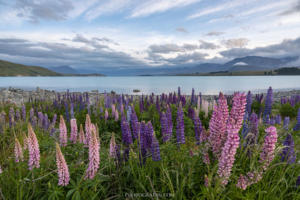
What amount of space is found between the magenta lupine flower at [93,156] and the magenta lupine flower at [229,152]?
159cm

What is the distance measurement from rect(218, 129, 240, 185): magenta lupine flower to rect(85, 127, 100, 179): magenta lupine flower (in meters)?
1.59

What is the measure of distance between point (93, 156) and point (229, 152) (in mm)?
1770

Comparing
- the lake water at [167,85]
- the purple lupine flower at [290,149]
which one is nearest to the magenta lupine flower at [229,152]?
the purple lupine flower at [290,149]

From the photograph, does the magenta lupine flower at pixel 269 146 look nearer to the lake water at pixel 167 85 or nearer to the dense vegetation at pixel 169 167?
the dense vegetation at pixel 169 167

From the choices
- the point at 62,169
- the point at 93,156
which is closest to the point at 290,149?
the point at 93,156

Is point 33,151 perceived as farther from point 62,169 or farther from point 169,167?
point 169,167

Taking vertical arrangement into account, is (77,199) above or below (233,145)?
below

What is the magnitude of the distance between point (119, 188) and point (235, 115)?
2239 millimetres

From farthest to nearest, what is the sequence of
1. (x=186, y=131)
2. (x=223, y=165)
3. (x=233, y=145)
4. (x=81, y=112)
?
(x=81, y=112) < (x=186, y=131) < (x=223, y=165) < (x=233, y=145)

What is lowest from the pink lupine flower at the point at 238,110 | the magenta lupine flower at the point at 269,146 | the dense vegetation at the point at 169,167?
the dense vegetation at the point at 169,167

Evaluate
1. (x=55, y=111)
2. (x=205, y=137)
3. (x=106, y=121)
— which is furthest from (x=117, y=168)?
(x=55, y=111)

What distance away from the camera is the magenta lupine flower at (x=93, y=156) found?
95.8 inches

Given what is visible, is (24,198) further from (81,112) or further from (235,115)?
(81,112)

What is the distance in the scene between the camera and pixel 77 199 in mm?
2541
